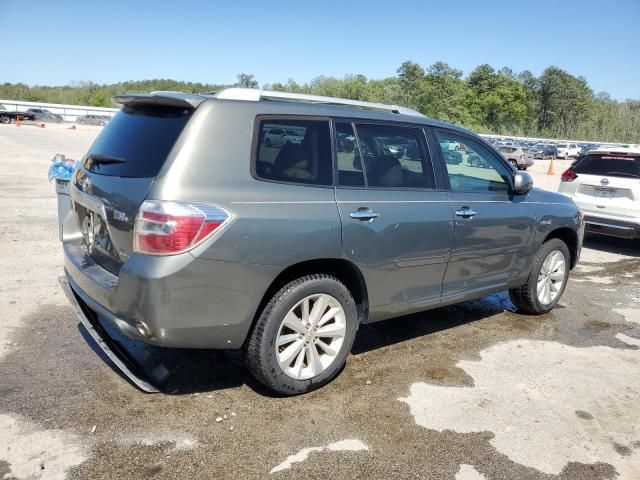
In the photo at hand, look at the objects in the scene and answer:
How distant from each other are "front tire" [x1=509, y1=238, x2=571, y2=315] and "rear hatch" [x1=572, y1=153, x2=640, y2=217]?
11.5 feet

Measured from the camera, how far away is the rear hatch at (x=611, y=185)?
8.41 meters

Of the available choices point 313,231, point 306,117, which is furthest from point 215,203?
point 306,117

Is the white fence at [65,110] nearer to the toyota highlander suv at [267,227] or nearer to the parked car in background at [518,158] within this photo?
the parked car in background at [518,158]

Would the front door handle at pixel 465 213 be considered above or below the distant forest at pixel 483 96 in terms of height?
below

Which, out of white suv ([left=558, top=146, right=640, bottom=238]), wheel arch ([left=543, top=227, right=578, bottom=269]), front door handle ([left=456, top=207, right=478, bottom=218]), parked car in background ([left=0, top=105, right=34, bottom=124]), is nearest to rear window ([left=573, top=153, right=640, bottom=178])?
white suv ([left=558, top=146, right=640, bottom=238])

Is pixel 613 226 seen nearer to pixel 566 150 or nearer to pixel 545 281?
pixel 545 281

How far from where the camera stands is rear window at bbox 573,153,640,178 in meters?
8.57

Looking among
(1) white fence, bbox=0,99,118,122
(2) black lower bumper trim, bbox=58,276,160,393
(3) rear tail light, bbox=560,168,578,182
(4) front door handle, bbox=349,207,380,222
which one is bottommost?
(2) black lower bumper trim, bbox=58,276,160,393

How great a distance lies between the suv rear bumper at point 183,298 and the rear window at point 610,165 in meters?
7.52

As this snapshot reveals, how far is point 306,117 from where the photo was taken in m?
3.58

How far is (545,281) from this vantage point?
215 inches

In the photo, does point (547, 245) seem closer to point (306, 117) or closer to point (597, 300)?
Answer: point (597, 300)

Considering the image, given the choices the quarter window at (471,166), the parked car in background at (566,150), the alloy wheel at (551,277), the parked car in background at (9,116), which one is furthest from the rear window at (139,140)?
the parked car in background at (566,150)

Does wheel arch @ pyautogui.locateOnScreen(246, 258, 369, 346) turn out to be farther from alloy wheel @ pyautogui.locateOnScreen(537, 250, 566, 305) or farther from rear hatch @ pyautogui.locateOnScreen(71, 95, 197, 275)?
alloy wheel @ pyautogui.locateOnScreen(537, 250, 566, 305)
